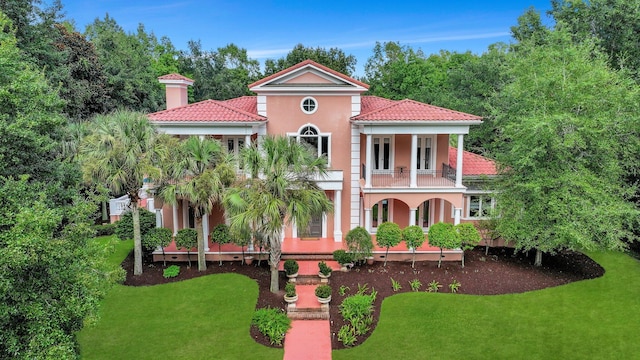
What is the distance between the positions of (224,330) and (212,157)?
699 cm

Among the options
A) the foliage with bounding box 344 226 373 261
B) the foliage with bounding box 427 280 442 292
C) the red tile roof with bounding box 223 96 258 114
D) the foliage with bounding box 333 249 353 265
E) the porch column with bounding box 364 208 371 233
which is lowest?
the foliage with bounding box 427 280 442 292

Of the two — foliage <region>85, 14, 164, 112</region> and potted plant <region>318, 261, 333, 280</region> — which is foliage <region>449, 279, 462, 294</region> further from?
foliage <region>85, 14, 164, 112</region>

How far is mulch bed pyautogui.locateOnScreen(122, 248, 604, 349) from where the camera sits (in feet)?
55.9

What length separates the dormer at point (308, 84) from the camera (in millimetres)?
19984

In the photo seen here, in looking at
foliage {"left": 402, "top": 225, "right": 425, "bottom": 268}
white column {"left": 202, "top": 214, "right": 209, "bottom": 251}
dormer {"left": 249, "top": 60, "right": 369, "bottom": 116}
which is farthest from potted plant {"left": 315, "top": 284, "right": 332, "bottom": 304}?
dormer {"left": 249, "top": 60, "right": 369, "bottom": 116}

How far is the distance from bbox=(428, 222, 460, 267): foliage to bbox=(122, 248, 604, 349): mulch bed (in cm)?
118

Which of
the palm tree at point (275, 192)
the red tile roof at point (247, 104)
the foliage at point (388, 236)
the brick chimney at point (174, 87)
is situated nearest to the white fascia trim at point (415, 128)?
the foliage at point (388, 236)

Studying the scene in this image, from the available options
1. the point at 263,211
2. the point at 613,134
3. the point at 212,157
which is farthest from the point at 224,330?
the point at 613,134

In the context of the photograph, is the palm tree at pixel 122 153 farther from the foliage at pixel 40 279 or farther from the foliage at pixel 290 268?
the foliage at pixel 40 279

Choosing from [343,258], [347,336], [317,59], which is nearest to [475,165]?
[343,258]

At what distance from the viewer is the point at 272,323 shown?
1430 centimetres

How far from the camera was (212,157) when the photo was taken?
17484 millimetres

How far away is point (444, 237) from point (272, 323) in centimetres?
876

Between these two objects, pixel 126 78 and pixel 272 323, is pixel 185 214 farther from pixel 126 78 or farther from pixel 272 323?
pixel 126 78
